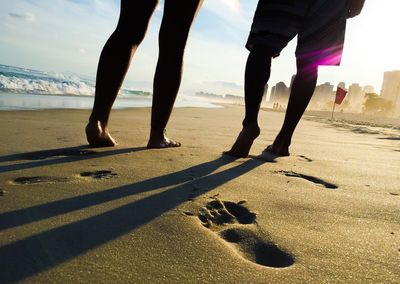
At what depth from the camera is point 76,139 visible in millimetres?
2535

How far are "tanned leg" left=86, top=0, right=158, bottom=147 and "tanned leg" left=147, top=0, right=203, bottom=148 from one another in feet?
0.52

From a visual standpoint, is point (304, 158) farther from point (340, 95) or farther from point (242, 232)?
point (340, 95)

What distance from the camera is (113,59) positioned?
2.23 m

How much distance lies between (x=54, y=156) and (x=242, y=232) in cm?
126

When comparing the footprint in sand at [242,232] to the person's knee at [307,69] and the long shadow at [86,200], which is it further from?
the person's knee at [307,69]

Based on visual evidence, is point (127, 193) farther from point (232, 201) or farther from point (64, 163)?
point (64, 163)

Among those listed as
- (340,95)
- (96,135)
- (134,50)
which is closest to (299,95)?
(134,50)

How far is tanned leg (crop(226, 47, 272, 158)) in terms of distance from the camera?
7.10ft

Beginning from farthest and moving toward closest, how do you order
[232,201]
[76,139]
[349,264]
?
[76,139], [232,201], [349,264]

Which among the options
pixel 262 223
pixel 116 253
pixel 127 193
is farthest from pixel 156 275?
pixel 127 193

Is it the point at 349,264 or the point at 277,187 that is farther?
the point at 277,187

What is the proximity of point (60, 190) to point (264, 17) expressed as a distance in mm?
1614

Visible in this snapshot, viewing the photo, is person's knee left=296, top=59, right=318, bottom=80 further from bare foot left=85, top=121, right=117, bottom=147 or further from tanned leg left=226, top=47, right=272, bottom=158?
bare foot left=85, top=121, right=117, bottom=147

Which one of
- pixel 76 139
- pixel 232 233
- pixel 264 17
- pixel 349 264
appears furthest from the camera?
pixel 76 139
